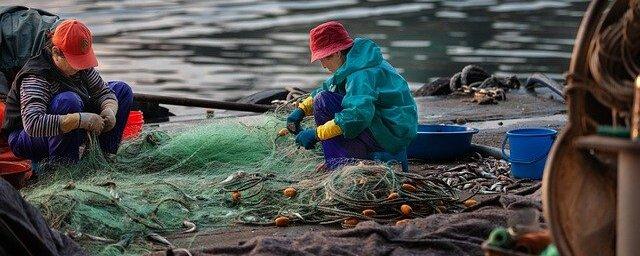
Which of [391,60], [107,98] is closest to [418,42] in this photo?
[391,60]

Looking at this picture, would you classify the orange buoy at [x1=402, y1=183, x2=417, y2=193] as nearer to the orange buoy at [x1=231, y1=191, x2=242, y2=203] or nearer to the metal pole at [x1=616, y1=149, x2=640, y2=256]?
the orange buoy at [x1=231, y1=191, x2=242, y2=203]

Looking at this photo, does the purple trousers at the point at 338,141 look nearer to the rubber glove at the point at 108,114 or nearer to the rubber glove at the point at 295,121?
the rubber glove at the point at 295,121

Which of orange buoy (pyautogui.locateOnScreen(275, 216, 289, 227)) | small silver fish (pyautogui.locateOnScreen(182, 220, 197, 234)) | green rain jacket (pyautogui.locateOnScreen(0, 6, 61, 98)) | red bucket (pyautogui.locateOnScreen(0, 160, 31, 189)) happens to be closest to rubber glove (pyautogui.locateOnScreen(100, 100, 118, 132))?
green rain jacket (pyautogui.locateOnScreen(0, 6, 61, 98))

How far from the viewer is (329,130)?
6945mm

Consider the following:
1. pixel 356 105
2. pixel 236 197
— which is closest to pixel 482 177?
pixel 356 105

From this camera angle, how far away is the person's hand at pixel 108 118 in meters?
7.33

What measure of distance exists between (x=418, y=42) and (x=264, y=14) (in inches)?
250

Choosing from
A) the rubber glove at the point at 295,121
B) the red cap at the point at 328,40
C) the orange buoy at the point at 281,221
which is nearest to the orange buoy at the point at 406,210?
the orange buoy at the point at 281,221

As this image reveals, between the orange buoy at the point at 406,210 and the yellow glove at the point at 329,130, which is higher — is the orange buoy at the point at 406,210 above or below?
below

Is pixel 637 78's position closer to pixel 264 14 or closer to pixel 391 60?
pixel 391 60

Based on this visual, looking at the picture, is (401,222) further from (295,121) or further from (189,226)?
(295,121)

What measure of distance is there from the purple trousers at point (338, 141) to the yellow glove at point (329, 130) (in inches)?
2.4

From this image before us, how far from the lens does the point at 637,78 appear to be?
359 centimetres

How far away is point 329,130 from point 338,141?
0.12 meters
